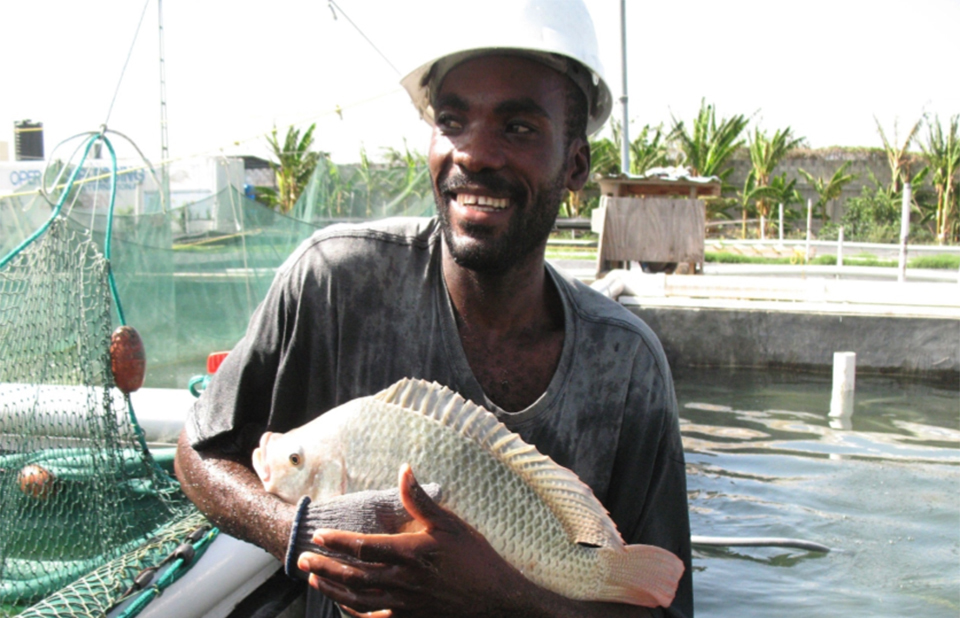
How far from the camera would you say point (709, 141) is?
112ft

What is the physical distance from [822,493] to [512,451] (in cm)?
674

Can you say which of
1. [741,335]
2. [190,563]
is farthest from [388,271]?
[741,335]

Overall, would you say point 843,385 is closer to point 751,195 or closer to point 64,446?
point 64,446

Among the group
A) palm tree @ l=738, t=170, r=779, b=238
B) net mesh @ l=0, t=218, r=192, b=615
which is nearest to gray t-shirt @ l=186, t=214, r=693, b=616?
net mesh @ l=0, t=218, r=192, b=615

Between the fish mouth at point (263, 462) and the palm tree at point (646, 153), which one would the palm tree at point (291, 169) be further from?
the fish mouth at point (263, 462)

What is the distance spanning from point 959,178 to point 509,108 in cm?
3659

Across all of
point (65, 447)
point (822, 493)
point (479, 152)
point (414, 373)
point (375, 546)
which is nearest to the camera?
point (375, 546)

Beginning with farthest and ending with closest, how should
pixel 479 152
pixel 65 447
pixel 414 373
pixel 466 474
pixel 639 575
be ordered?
pixel 65 447
pixel 414 373
pixel 479 152
pixel 639 575
pixel 466 474

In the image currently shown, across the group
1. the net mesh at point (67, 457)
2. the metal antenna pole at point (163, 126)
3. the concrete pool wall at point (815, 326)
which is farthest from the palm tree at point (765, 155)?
the net mesh at point (67, 457)

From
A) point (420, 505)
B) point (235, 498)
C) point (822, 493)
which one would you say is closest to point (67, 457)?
point (235, 498)

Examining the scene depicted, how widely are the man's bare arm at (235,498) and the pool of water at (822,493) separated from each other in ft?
15.3

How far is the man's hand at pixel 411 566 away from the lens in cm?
152

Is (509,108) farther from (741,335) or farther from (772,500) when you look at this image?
(741,335)

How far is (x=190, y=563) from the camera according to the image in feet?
9.95
